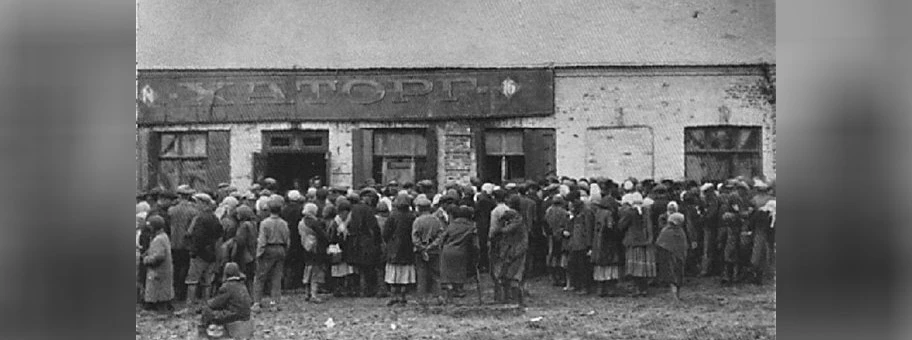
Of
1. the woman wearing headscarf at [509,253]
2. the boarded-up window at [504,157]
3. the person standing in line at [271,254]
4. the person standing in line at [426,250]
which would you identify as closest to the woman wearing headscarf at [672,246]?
the woman wearing headscarf at [509,253]

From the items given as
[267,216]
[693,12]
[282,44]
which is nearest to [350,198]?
[267,216]

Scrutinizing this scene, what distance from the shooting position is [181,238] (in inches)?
306

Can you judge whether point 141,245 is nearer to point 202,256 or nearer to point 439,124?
point 202,256

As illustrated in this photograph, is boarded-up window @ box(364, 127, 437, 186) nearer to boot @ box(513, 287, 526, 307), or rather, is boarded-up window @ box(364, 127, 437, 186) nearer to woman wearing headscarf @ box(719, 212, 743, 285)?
boot @ box(513, 287, 526, 307)

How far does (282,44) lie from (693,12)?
321cm

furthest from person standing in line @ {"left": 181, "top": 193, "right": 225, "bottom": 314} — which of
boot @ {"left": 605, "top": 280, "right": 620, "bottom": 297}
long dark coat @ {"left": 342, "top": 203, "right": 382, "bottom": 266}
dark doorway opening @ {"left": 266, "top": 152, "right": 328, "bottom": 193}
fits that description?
boot @ {"left": 605, "top": 280, "right": 620, "bottom": 297}

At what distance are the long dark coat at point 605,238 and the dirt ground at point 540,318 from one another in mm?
302

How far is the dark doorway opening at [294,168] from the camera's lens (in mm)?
7777

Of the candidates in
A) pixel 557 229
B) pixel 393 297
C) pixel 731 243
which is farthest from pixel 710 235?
pixel 393 297

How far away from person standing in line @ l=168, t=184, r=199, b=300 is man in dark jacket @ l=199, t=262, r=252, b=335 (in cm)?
27

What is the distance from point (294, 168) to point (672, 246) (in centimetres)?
298

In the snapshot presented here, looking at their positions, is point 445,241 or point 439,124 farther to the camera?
point 439,124

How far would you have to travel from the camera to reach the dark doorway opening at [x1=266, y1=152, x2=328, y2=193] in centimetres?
778
